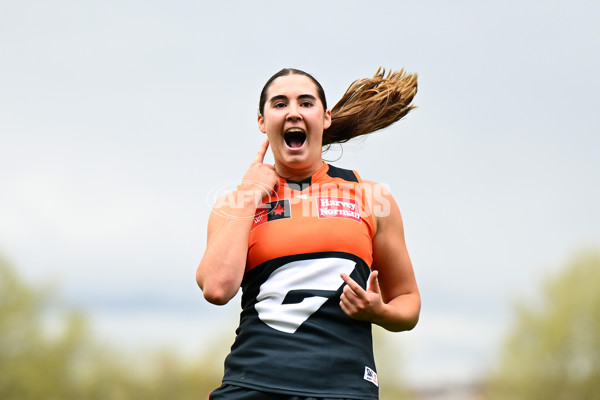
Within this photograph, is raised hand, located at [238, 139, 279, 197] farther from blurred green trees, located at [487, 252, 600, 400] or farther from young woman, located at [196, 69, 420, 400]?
blurred green trees, located at [487, 252, 600, 400]

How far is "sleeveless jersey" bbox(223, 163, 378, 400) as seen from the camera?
337 cm

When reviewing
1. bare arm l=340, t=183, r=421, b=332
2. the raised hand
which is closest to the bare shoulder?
bare arm l=340, t=183, r=421, b=332

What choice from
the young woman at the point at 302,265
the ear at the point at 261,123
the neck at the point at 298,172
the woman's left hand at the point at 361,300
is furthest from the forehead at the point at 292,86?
the woman's left hand at the point at 361,300

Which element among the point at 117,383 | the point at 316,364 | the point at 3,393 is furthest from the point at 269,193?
the point at 3,393

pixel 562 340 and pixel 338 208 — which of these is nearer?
pixel 338 208

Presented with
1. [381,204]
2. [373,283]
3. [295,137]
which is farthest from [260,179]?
[373,283]

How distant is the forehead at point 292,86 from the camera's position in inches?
160

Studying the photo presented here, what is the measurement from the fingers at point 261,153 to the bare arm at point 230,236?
6 centimetres

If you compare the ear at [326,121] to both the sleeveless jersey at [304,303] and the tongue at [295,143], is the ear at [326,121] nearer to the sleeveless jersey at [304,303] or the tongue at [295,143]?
the tongue at [295,143]

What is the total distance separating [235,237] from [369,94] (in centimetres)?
177

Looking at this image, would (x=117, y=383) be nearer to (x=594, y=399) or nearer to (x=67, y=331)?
(x=67, y=331)

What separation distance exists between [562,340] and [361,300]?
2095 centimetres

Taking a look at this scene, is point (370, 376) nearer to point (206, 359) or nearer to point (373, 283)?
point (373, 283)

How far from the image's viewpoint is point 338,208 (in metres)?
3.79
